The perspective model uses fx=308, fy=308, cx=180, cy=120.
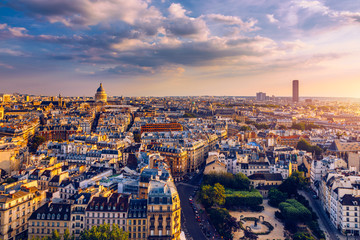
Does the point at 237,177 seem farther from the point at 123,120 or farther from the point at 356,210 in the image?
the point at 123,120

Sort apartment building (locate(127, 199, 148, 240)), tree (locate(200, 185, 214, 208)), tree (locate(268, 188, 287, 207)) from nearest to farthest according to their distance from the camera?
apartment building (locate(127, 199, 148, 240)), tree (locate(200, 185, 214, 208)), tree (locate(268, 188, 287, 207))

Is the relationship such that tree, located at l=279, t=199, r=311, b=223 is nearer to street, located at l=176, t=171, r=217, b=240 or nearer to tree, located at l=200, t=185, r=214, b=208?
tree, located at l=200, t=185, r=214, b=208

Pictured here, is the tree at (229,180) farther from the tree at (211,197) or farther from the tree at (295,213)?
the tree at (295,213)

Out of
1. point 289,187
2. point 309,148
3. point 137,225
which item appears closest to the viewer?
point 137,225

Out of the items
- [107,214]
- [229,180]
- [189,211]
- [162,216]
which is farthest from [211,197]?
[107,214]

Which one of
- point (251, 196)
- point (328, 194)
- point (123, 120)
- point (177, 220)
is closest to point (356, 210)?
point (328, 194)

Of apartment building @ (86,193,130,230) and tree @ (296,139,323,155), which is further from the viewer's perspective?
tree @ (296,139,323,155)

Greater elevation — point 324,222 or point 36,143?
point 36,143

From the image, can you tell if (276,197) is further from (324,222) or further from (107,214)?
(107,214)

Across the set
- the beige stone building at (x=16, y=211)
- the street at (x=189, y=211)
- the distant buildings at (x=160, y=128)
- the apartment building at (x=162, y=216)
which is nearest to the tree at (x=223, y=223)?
the street at (x=189, y=211)

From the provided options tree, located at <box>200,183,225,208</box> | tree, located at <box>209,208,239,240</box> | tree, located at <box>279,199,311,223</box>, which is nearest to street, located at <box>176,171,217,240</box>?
tree, located at <box>209,208,239,240</box>
